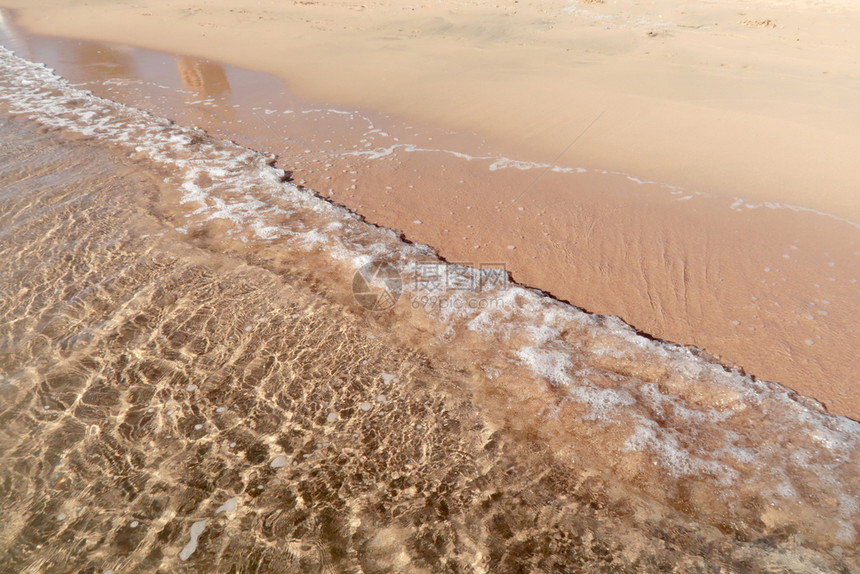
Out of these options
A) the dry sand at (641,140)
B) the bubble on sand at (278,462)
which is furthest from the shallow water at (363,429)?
the dry sand at (641,140)

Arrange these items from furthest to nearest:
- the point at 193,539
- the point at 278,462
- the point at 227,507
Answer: the point at 278,462 → the point at 227,507 → the point at 193,539

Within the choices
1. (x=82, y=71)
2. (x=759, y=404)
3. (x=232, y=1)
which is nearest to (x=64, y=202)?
(x=759, y=404)

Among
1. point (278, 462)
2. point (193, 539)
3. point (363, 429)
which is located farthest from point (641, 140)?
point (193, 539)

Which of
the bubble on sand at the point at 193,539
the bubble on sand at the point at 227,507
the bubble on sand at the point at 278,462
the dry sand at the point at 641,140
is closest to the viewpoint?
the bubble on sand at the point at 193,539

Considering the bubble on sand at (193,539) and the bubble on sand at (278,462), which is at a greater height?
the bubble on sand at (278,462)

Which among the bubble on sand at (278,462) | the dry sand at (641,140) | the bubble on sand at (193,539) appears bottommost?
the bubble on sand at (193,539)

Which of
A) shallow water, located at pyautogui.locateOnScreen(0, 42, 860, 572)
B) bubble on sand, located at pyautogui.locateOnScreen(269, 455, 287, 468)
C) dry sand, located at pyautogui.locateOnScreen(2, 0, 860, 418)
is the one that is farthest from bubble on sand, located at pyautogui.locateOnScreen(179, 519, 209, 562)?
dry sand, located at pyautogui.locateOnScreen(2, 0, 860, 418)

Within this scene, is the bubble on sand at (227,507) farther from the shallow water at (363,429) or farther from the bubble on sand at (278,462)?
the bubble on sand at (278,462)

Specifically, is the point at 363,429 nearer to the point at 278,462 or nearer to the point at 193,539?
the point at 278,462
